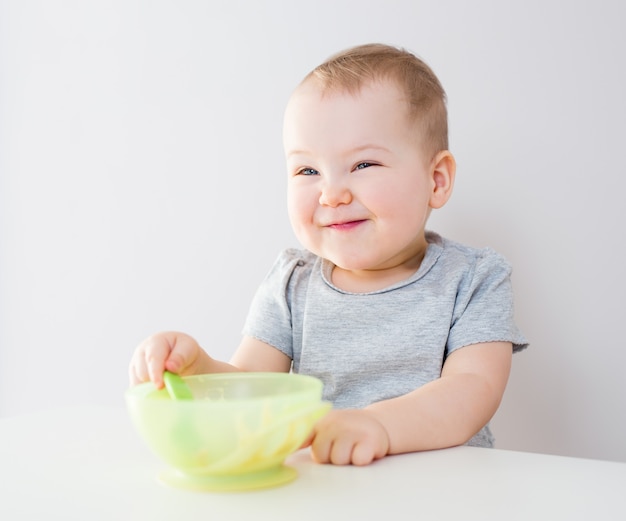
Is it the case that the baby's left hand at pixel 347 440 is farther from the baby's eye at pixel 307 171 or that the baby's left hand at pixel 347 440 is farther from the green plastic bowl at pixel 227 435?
the baby's eye at pixel 307 171

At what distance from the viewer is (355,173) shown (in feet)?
3.34

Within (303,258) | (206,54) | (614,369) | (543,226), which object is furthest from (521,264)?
(206,54)

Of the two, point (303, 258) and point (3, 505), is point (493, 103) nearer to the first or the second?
point (303, 258)

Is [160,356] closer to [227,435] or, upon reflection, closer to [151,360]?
[151,360]

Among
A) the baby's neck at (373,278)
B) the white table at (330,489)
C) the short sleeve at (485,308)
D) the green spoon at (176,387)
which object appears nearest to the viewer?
the white table at (330,489)

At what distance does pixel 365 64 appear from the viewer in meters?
1.06

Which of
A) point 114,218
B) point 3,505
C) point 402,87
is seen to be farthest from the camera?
point 114,218

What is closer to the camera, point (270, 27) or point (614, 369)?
point (614, 369)

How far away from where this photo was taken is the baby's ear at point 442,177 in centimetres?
109

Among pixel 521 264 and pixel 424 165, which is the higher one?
pixel 424 165

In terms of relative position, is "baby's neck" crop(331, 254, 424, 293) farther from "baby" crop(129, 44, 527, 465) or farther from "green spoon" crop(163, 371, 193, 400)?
"green spoon" crop(163, 371, 193, 400)

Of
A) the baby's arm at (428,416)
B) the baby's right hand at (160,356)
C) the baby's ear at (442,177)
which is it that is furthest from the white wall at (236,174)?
the baby's right hand at (160,356)

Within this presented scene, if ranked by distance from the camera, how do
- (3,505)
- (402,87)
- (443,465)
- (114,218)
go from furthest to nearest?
(114,218) < (402,87) < (443,465) < (3,505)

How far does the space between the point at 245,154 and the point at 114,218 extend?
0.32 meters
